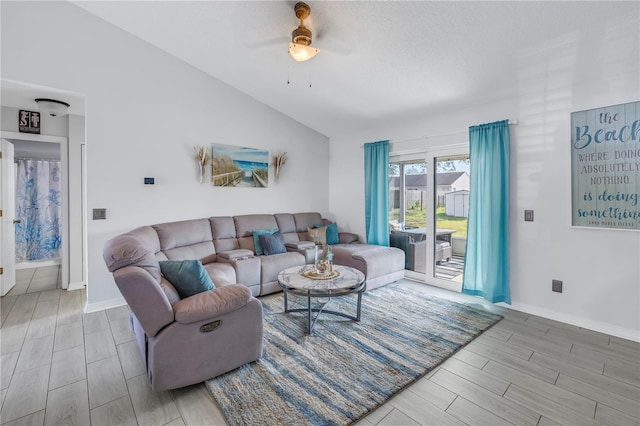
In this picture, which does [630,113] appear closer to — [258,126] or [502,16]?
[502,16]

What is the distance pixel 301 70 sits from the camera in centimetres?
352

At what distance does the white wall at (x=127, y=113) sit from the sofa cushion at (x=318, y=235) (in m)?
1.11

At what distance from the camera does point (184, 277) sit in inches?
84.0

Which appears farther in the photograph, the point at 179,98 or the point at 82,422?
the point at 179,98

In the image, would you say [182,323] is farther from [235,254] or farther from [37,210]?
[37,210]

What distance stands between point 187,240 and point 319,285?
1982 mm

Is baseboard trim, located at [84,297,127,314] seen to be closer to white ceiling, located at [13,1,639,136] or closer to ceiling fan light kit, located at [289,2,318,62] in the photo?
white ceiling, located at [13,1,639,136]

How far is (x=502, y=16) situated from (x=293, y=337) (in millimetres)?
3134

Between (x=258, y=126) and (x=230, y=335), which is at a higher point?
(x=258, y=126)

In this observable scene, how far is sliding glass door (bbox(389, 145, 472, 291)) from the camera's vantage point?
12.8 feet

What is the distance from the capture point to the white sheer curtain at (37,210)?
506 centimetres

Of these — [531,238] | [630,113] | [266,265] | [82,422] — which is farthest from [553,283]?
[82,422]

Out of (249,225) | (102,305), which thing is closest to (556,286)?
(249,225)

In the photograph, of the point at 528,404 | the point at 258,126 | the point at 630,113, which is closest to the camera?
the point at 528,404
